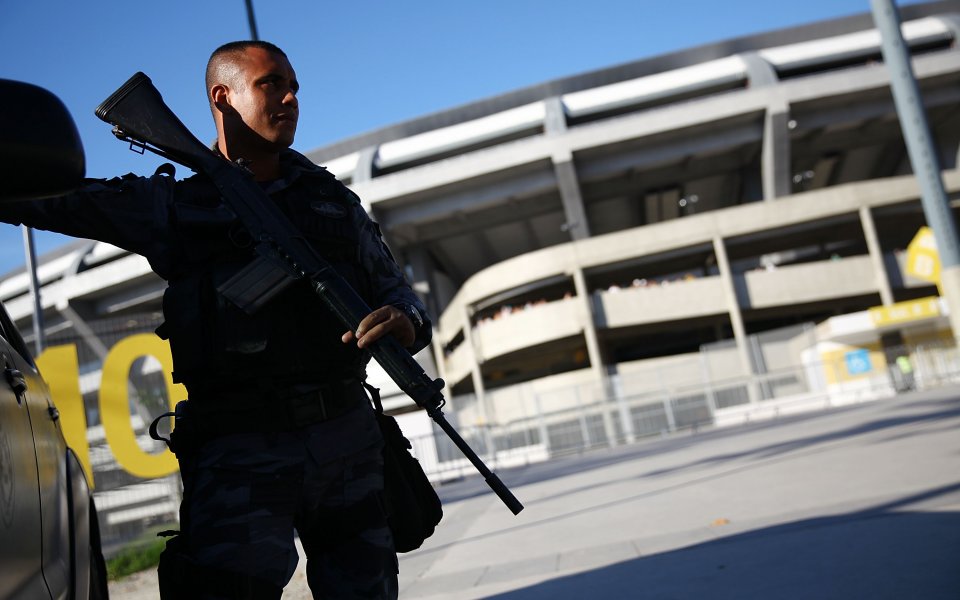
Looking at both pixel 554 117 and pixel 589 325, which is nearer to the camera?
pixel 589 325

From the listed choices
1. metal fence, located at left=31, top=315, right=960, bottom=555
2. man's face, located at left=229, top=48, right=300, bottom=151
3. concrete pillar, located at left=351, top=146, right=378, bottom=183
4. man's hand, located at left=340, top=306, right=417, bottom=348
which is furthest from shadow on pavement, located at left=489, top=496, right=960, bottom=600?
concrete pillar, located at left=351, top=146, right=378, bottom=183

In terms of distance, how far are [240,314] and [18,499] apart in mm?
616

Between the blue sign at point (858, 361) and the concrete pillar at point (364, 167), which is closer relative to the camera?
the blue sign at point (858, 361)

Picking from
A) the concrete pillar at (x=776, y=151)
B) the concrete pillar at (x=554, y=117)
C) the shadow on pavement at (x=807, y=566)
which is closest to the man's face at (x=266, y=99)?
the shadow on pavement at (x=807, y=566)

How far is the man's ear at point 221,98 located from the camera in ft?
7.10

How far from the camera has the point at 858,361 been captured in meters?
23.9

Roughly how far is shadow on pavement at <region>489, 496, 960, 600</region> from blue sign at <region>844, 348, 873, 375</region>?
2155 cm

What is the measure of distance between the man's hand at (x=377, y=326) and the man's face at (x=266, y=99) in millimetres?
555

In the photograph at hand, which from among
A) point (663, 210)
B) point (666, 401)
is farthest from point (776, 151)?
point (666, 401)

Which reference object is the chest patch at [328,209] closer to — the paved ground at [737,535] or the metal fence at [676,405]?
the paved ground at [737,535]

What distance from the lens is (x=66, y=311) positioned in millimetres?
44156

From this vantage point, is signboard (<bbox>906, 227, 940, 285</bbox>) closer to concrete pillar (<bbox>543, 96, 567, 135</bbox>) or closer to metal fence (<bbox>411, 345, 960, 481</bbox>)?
metal fence (<bbox>411, 345, 960, 481</bbox>)

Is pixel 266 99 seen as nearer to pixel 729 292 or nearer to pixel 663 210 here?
pixel 729 292

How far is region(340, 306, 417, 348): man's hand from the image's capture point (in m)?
1.87
